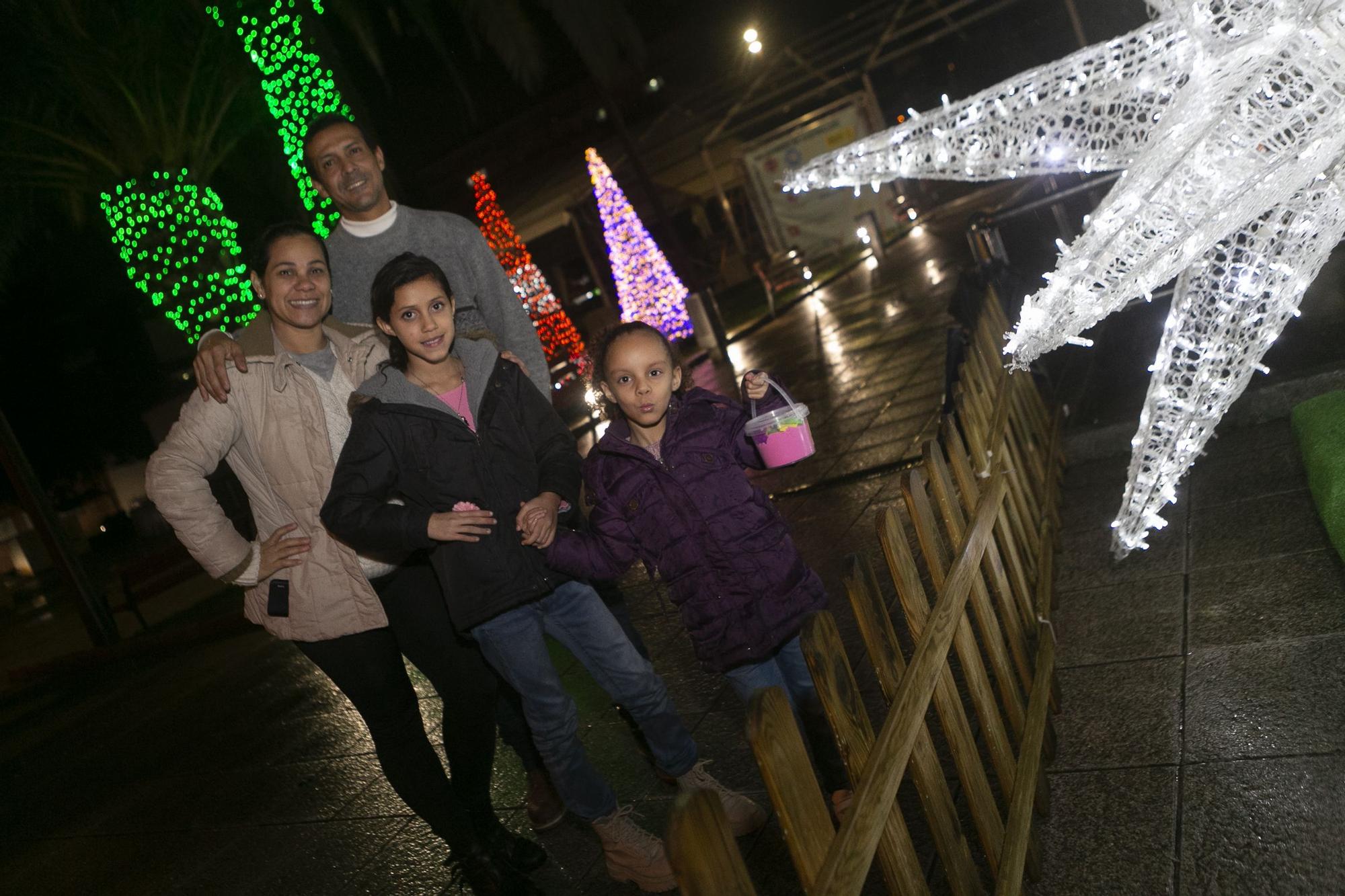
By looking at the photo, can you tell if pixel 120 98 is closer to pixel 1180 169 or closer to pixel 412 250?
pixel 412 250

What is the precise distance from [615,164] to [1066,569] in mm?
17121

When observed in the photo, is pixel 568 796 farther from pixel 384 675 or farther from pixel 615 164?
pixel 615 164

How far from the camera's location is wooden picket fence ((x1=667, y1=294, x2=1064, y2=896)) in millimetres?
1690

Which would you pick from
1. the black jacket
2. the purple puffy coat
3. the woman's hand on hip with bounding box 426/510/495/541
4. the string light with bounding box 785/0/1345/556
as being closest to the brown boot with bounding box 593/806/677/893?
the purple puffy coat

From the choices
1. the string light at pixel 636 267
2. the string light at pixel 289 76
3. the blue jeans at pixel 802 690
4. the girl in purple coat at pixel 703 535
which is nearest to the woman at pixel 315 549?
the girl in purple coat at pixel 703 535

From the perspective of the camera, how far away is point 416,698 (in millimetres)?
3145

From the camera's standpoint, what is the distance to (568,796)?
309 centimetres

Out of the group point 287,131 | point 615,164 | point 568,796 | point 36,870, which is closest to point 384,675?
point 568,796

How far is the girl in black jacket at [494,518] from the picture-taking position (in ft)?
9.62

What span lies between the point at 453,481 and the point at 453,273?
0.91 meters

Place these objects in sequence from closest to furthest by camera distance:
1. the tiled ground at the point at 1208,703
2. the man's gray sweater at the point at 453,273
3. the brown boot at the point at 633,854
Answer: the tiled ground at the point at 1208,703 < the brown boot at the point at 633,854 < the man's gray sweater at the point at 453,273

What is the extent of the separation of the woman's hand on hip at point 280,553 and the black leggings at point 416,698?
0.76 ft

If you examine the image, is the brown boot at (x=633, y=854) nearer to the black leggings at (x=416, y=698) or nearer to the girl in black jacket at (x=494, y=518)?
the girl in black jacket at (x=494, y=518)

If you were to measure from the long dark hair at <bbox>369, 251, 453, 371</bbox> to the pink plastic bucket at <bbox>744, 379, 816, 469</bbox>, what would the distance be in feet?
3.31
